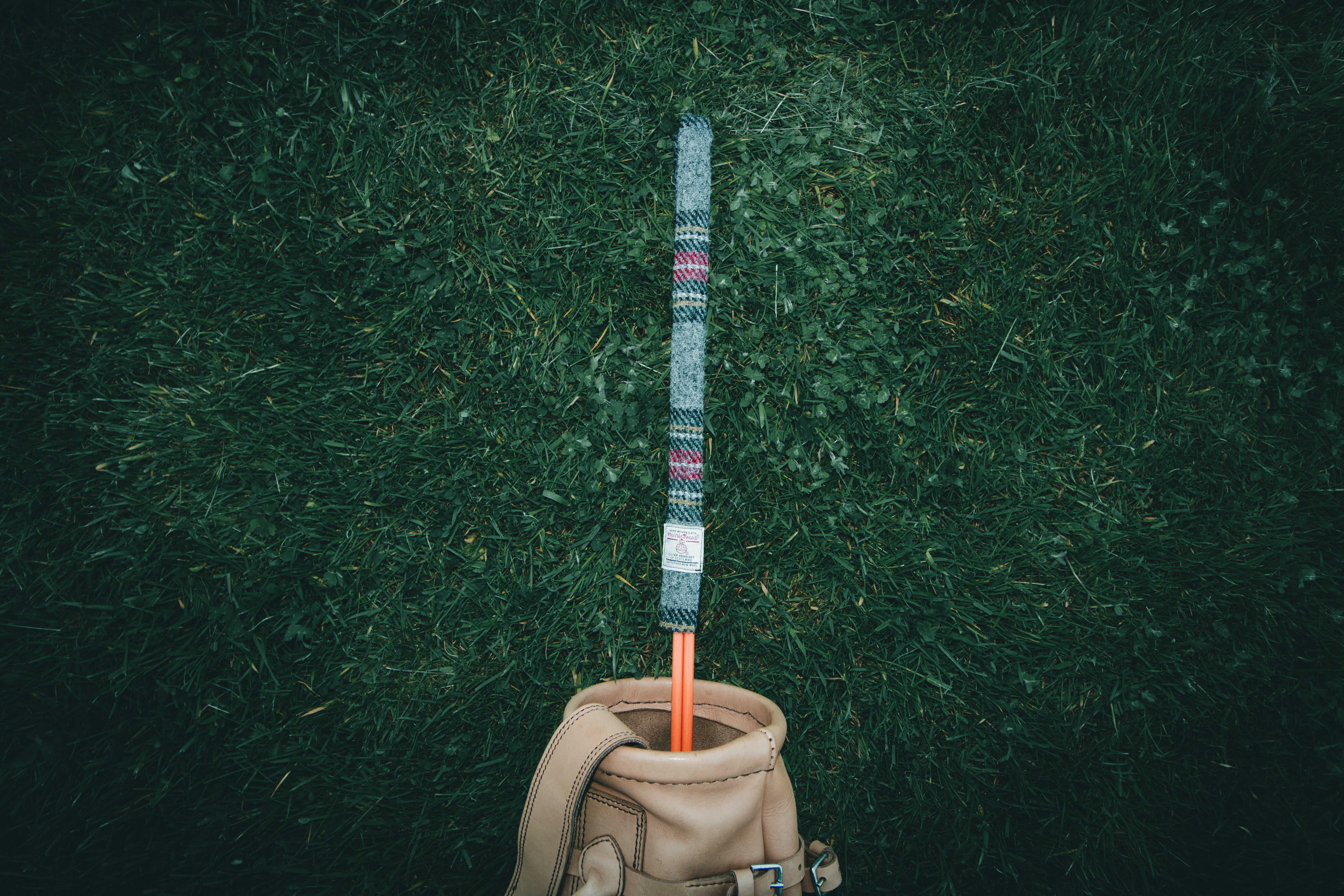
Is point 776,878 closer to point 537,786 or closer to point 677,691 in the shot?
point 677,691

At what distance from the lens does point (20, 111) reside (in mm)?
1908

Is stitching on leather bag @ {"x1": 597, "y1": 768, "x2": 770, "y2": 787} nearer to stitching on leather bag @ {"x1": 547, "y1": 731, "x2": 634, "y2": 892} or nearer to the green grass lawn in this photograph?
stitching on leather bag @ {"x1": 547, "y1": 731, "x2": 634, "y2": 892}

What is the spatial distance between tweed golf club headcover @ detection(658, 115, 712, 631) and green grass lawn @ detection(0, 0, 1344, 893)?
13cm

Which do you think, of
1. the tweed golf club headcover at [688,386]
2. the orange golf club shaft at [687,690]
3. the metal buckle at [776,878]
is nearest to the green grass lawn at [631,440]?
the tweed golf club headcover at [688,386]

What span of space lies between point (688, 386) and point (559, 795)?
1047 mm

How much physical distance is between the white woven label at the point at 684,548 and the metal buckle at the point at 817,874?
2.62 feet

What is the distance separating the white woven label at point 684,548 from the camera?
1.71 m

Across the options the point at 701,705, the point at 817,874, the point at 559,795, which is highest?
the point at 701,705

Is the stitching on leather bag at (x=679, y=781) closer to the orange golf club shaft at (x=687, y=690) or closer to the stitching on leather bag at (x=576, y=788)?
the stitching on leather bag at (x=576, y=788)

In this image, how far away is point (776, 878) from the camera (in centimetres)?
155

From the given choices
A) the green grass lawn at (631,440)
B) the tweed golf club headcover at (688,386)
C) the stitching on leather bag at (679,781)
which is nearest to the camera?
the stitching on leather bag at (679,781)

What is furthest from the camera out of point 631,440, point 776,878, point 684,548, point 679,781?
point 631,440

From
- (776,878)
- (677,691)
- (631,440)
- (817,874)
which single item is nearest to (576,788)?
(677,691)

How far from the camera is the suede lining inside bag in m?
1.43
